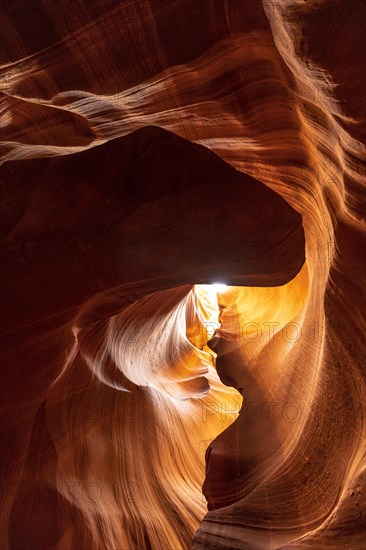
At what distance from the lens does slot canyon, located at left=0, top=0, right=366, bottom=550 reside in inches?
81.4

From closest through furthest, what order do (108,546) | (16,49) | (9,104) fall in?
(16,49), (9,104), (108,546)

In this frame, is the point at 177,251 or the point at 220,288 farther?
the point at 220,288

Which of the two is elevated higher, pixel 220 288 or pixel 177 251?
pixel 177 251

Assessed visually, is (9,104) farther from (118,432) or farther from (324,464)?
(118,432)

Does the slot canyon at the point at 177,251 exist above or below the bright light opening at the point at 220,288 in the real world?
above

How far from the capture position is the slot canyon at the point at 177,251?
207 centimetres

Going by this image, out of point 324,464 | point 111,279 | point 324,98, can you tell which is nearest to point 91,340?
point 111,279

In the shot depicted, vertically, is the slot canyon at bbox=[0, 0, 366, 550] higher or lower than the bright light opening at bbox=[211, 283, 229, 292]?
higher

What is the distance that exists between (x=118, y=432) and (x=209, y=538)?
208cm

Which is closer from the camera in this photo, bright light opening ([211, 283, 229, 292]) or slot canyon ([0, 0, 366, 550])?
slot canyon ([0, 0, 366, 550])

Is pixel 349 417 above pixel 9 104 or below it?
below

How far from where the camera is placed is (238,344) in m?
5.09

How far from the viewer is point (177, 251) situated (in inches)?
130

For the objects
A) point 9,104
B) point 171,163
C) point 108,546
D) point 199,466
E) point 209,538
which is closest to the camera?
point 209,538
